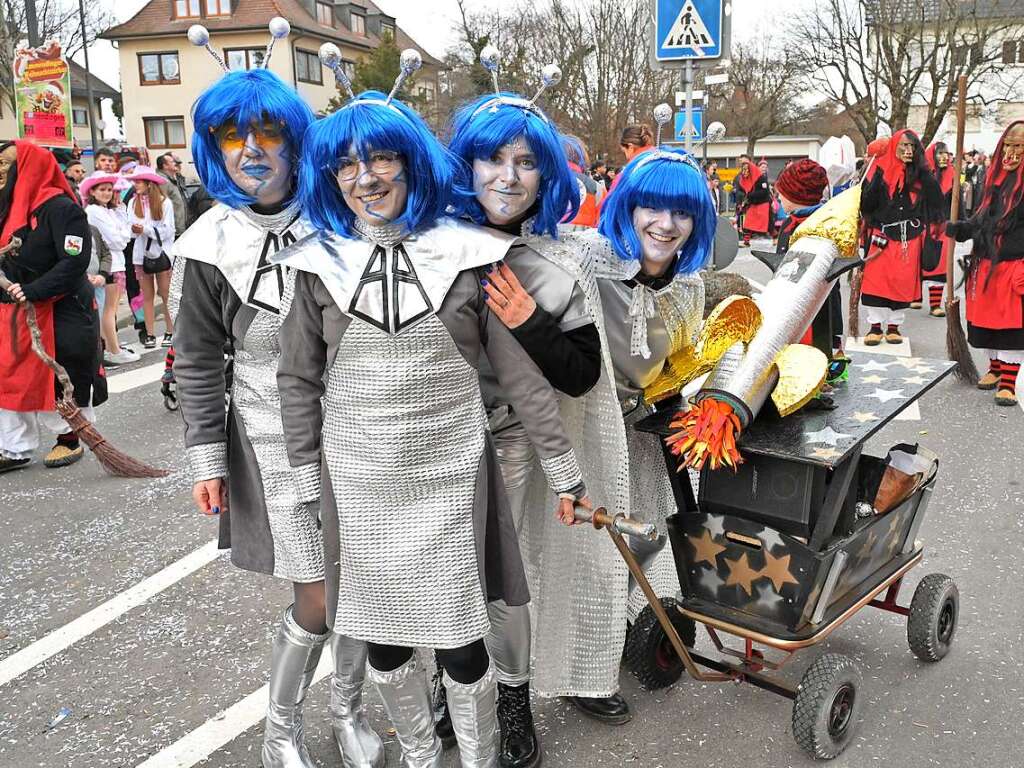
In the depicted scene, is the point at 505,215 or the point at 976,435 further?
the point at 976,435

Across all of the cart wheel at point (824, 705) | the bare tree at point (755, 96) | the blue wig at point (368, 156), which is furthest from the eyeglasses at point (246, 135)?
the bare tree at point (755, 96)

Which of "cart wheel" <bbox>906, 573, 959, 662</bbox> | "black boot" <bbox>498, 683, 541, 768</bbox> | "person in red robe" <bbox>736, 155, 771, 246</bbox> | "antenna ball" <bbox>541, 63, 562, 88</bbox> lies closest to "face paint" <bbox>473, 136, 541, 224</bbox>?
"antenna ball" <bbox>541, 63, 562, 88</bbox>

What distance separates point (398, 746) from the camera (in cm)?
266

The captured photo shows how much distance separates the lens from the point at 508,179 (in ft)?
7.22

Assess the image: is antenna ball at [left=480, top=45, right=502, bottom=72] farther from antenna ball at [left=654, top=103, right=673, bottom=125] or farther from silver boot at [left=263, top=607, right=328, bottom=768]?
silver boot at [left=263, top=607, right=328, bottom=768]

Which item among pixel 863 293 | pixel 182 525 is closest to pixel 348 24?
pixel 863 293

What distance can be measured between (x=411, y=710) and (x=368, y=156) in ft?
4.28

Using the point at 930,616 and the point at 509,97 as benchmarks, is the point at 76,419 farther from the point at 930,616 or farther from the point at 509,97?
the point at 930,616

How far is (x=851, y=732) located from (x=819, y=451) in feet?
2.97

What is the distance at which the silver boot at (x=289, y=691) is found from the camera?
2373 millimetres

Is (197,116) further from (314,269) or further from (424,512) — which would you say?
(424,512)

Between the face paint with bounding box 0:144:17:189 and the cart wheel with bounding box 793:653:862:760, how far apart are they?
4.54 metres

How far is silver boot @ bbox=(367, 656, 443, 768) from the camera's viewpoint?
2.25 meters

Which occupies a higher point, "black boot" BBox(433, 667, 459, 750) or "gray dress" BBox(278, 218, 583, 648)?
"gray dress" BBox(278, 218, 583, 648)
